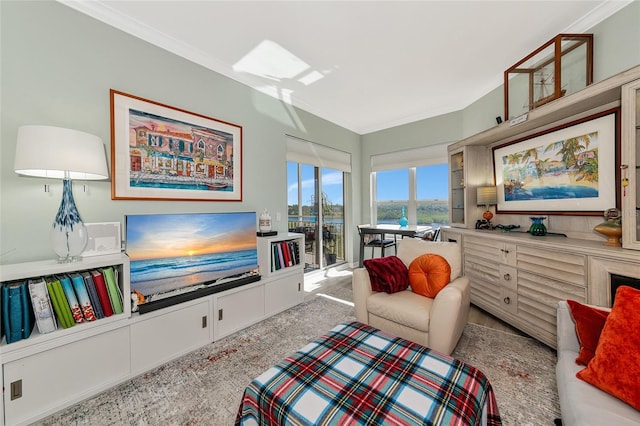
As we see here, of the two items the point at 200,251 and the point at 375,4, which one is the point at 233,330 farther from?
the point at 375,4

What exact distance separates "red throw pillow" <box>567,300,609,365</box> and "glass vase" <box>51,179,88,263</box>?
3.03m

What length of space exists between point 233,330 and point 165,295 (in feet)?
2.45

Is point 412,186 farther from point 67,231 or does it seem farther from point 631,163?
point 67,231

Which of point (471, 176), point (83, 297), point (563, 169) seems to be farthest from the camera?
point (471, 176)

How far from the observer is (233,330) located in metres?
2.43

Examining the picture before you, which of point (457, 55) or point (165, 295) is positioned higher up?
point (457, 55)

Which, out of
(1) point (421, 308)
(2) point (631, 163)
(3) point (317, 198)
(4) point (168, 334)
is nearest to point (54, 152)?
(4) point (168, 334)

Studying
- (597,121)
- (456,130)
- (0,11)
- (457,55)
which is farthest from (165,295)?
(456,130)

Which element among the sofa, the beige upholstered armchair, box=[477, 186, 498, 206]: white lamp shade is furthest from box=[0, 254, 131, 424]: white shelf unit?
box=[477, 186, 498, 206]: white lamp shade

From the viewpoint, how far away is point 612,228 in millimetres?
1793

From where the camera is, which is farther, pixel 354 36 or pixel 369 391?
pixel 354 36

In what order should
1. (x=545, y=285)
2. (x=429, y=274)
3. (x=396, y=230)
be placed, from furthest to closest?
(x=396, y=230) < (x=429, y=274) < (x=545, y=285)

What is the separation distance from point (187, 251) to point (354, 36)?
2518 mm

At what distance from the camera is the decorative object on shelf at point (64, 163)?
1400 mm
